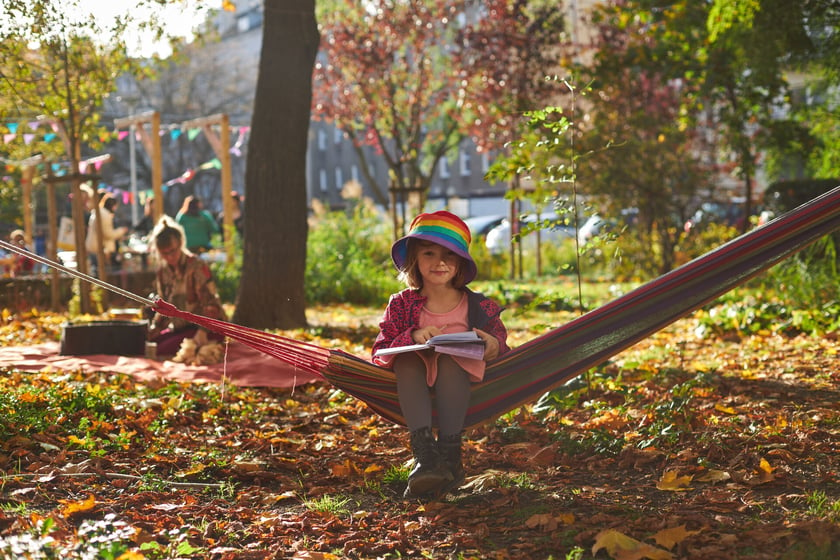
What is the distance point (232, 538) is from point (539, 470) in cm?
130

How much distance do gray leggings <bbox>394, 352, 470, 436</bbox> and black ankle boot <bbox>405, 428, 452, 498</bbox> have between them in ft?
0.16

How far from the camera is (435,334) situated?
3.62 metres

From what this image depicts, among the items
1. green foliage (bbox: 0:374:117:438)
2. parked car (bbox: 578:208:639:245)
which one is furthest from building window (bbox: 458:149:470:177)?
green foliage (bbox: 0:374:117:438)

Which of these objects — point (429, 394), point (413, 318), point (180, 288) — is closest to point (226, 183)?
point (180, 288)

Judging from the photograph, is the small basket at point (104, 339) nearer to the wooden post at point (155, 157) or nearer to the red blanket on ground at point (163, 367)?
the red blanket on ground at point (163, 367)

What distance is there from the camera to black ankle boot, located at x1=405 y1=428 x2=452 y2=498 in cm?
332

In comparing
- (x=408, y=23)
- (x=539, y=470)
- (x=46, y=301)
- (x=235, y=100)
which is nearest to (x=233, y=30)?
(x=235, y=100)

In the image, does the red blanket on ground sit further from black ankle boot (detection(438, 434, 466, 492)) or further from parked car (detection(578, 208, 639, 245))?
black ankle boot (detection(438, 434, 466, 492))

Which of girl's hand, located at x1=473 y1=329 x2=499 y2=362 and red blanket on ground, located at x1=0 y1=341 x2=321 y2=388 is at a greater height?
girl's hand, located at x1=473 y1=329 x2=499 y2=362

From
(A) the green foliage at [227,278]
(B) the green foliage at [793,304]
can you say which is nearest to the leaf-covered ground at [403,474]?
(B) the green foliage at [793,304]

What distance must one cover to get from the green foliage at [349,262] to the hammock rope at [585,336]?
7.50 meters

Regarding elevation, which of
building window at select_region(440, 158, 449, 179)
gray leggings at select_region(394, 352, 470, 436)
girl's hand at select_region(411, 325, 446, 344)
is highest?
building window at select_region(440, 158, 449, 179)

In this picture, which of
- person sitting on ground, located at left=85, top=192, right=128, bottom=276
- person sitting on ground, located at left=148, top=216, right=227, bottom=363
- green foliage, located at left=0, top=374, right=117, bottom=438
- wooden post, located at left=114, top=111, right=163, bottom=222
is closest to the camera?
green foliage, located at left=0, top=374, right=117, bottom=438

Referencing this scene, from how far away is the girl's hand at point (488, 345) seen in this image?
3.60 meters
